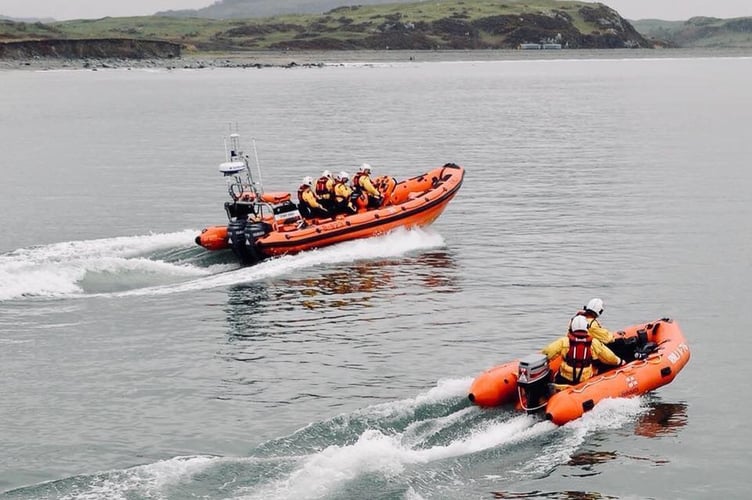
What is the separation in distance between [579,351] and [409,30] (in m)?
168

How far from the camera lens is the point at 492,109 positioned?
248ft

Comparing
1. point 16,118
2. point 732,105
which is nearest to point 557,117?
point 732,105

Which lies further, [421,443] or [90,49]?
[90,49]

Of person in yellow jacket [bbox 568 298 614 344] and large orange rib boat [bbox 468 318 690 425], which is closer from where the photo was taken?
large orange rib boat [bbox 468 318 690 425]

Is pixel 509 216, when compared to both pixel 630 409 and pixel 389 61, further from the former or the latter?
pixel 389 61

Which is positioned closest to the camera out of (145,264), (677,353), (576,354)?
(576,354)

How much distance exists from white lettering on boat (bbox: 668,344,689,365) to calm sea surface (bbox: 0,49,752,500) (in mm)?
640

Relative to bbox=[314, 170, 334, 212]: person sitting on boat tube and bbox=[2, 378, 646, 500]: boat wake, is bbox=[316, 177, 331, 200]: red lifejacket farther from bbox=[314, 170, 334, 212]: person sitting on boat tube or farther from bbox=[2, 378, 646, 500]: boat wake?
bbox=[2, 378, 646, 500]: boat wake

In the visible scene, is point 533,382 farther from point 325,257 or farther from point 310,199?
point 310,199

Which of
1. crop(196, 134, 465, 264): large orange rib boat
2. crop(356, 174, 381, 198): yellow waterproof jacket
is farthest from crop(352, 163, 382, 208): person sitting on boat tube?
crop(196, 134, 465, 264): large orange rib boat

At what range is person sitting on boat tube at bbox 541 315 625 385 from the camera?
53.8 ft

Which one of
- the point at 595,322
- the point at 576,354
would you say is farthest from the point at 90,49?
the point at 576,354

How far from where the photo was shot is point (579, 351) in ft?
54.0

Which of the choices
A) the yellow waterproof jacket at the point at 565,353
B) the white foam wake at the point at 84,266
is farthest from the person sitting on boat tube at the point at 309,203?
the yellow waterproof jacket at the point at 565,353
